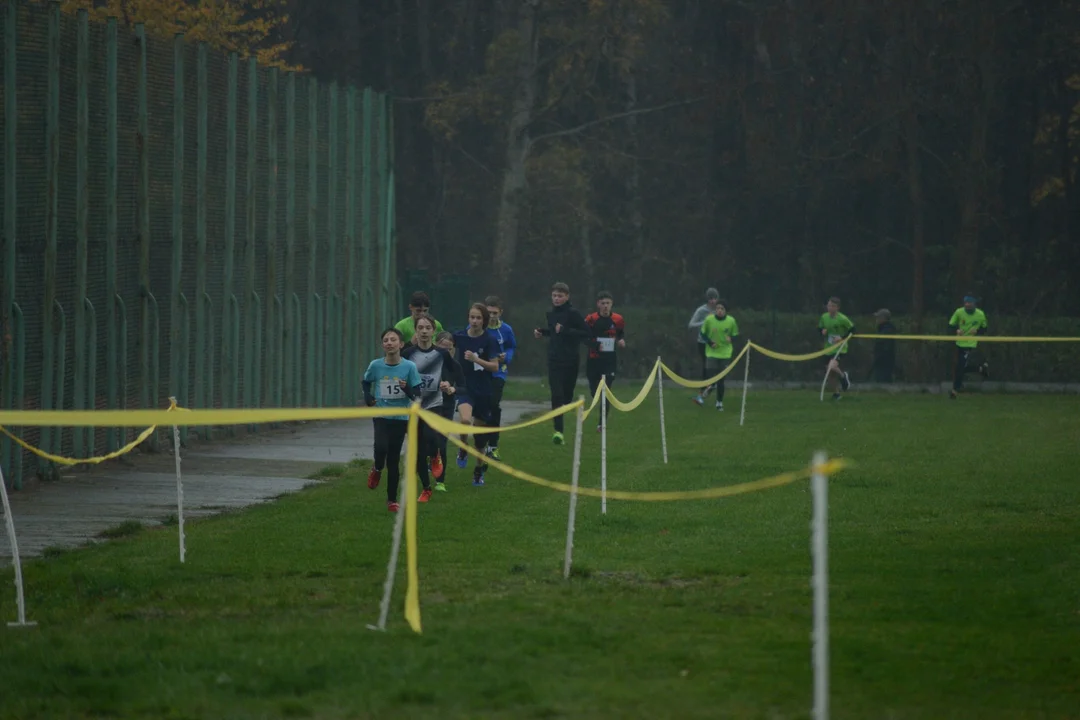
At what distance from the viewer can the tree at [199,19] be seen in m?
38.8

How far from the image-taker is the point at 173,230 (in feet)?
77.6

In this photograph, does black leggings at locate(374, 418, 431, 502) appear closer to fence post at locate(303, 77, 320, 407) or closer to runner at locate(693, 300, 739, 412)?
fence post at locate(303, 77, 320, 407)

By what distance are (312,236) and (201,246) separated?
180 inches

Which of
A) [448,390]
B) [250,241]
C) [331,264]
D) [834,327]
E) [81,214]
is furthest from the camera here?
[834,327]

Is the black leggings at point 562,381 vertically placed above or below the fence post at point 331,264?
below

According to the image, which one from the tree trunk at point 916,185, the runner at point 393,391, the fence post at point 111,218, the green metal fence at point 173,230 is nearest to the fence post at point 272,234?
the green metal fence at point 173,230

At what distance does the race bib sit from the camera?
15.5 meters

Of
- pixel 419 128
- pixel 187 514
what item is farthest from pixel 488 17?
pixel 187 514

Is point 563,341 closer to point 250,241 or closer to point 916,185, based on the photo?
point 250,241

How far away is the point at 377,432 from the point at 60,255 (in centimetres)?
611

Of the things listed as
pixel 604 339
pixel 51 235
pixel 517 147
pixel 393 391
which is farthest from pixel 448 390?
pixel 517 147

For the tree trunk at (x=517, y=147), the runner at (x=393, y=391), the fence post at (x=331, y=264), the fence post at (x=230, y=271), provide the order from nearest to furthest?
the runner at (x=393, y=391), the fence post at (x=230, y=271), the fence post at (x=331, y=264), the tree trunk at (x=517, y=147)

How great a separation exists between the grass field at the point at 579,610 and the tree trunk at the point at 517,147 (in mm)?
32293

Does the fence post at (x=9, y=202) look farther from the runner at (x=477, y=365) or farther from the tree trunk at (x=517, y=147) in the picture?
the tree trunk at (x=517, y=147)
